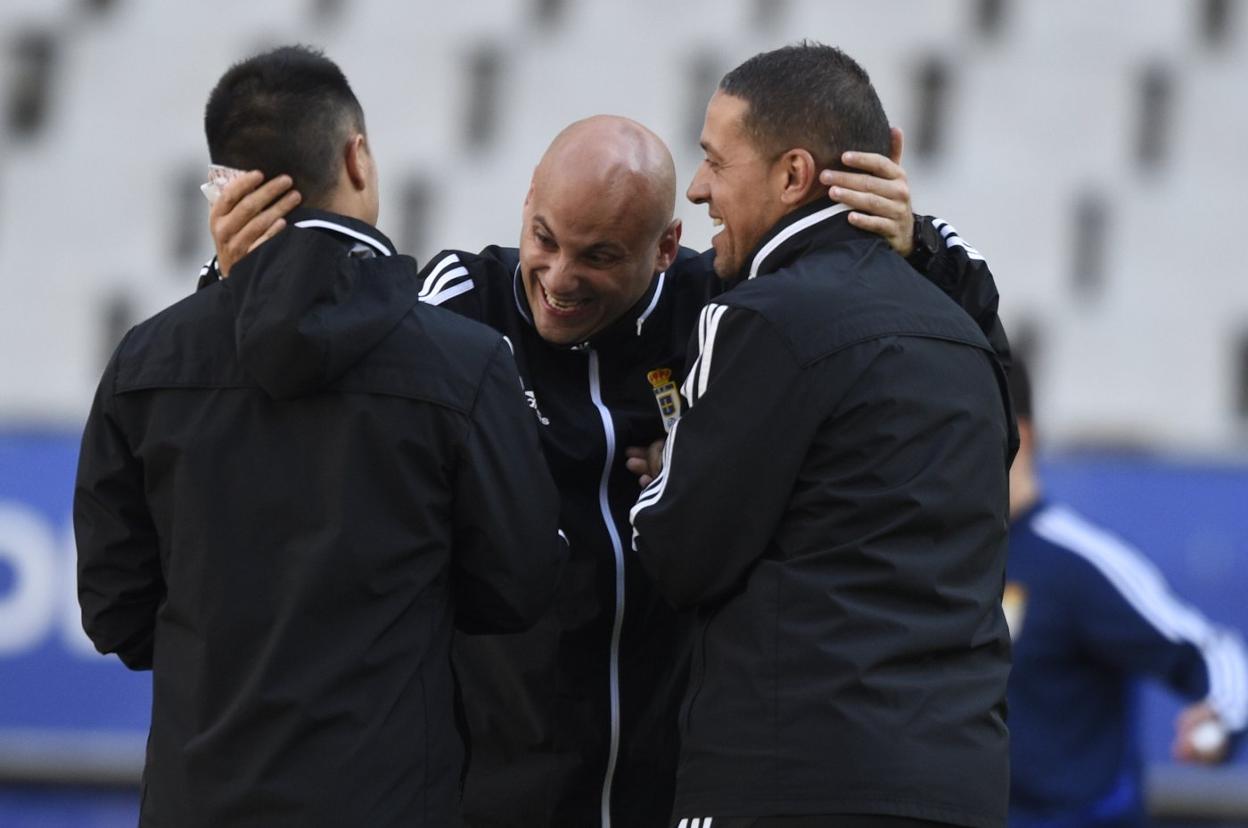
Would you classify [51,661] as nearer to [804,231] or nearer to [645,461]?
[645,461]

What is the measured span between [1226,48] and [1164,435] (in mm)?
9452

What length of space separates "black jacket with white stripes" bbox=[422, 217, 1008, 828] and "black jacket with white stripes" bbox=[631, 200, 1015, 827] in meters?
0.53

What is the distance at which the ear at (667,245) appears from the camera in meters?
4.12

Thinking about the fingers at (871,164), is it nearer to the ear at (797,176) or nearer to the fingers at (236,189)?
the ear at (797,176)

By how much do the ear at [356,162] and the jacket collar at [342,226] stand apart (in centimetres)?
9

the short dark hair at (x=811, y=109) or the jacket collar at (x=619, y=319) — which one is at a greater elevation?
the short dark hair at (x=811, y=109)

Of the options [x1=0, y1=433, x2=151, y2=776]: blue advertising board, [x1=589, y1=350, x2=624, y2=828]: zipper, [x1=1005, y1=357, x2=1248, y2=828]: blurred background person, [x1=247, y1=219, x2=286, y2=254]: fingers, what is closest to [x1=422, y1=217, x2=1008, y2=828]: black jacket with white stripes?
[x1=589, y1=350, x2=624, y2=828]: zipper

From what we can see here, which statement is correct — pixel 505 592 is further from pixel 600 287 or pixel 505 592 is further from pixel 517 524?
pixel 600 287

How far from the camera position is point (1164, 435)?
4181 cm

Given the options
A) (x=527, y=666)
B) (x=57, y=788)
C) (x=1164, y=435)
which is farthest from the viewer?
(x=1164, y=435)

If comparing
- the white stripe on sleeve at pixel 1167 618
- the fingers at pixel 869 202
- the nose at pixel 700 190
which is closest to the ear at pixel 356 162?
the nose at pixel 700 190

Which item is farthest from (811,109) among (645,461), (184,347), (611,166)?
(184,347)

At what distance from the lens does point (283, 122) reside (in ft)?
11.3

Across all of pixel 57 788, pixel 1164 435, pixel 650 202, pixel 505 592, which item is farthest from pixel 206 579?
pixel 1164 435
